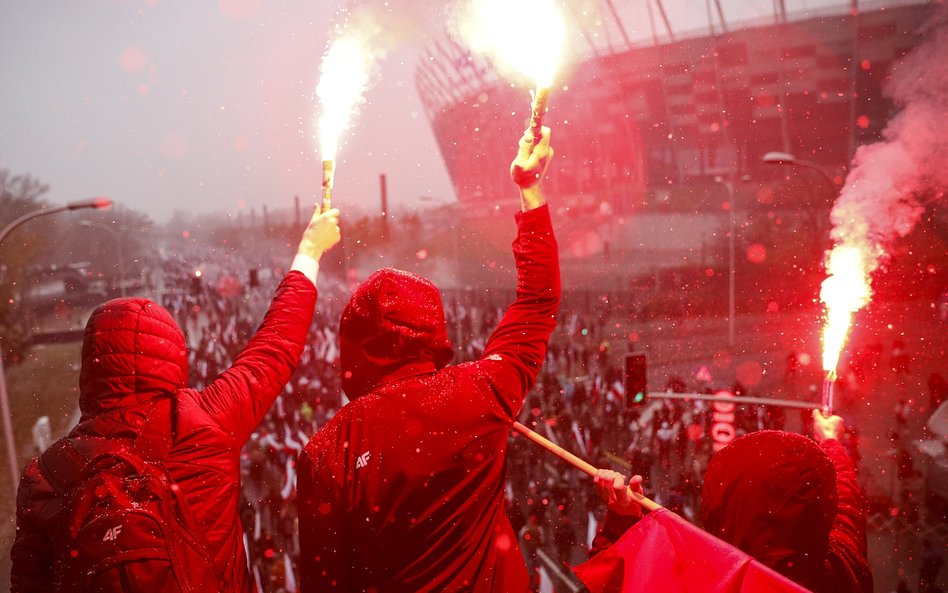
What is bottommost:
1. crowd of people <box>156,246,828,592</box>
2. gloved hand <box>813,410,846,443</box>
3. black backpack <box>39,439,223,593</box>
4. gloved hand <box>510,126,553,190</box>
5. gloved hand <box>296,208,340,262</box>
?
crowd of people <box>156,246,828,592</box>

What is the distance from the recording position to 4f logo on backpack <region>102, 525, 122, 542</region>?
1387 mm

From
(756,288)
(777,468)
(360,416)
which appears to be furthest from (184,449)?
(756,288)

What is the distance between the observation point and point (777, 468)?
6.68 feet

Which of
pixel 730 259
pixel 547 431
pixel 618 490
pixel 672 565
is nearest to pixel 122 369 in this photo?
pixel 618 490

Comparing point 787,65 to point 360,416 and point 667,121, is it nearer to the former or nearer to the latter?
point 667,121

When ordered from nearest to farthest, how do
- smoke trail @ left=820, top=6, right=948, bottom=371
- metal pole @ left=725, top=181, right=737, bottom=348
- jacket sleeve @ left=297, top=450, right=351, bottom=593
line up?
jacket sleeve @ left=297, top=450, right=351, bottom=593
smoke trail @ left=820, top=6, right=948, bottom=371
metal pole @ left=725, top=181, right=737, bottom=348

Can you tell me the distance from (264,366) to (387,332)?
2.24 ft

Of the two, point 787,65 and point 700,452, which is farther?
point 787,65

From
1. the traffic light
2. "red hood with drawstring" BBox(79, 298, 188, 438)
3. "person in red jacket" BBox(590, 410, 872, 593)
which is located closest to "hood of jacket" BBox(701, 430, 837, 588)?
"person in red jacket" BBox(590, 410, 872, 593)

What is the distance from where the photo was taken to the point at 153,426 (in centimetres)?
169

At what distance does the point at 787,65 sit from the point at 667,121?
4.94 metres

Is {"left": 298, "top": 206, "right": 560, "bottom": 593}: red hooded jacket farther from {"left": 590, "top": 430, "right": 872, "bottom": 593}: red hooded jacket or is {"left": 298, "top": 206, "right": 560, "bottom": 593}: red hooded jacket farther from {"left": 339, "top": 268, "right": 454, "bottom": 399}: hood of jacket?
{"left": 590, "top": 430, "right": 872, "bottom": 593}: red hooded jacket

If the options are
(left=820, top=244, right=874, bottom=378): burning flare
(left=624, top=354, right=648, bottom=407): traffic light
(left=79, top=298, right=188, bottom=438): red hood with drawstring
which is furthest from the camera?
(left=624, top=354, right=648, bottom=407): traffic light

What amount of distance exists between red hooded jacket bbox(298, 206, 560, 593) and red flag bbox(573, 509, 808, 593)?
405 millimetres
